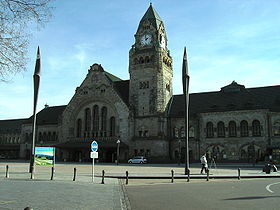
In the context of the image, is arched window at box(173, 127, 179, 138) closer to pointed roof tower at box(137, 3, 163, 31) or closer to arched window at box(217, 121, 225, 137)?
arched window at box(217, 121, 225, 137)

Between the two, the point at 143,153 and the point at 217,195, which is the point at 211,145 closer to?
the point at 143,153

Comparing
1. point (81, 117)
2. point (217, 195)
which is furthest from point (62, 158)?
point (217, 195)

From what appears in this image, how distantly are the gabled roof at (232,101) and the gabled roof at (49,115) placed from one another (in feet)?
96.9

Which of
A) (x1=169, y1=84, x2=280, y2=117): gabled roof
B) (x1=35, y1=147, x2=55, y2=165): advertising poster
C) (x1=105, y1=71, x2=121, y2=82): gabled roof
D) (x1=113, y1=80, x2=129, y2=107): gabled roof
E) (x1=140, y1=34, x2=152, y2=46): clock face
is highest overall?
(x1=140, y1=34, x2=152, y2=46): clock face

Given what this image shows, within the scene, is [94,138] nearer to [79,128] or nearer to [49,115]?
[79,128]

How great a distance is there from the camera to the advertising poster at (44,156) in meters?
26.2

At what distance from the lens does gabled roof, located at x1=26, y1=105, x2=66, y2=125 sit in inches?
3027

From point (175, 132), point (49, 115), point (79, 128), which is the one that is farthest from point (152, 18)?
point (49, 115)

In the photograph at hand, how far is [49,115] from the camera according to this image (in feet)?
262

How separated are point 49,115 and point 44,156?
2183 inches

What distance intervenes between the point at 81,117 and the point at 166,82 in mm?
19973

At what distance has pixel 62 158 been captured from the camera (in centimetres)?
6894

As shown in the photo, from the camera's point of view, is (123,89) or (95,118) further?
(123,89)

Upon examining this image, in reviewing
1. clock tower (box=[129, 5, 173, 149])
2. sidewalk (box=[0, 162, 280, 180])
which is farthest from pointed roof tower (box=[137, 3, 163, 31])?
sidewalk (box=[0, 162, 280, 180])
